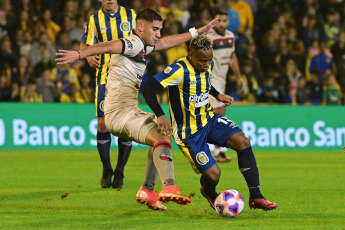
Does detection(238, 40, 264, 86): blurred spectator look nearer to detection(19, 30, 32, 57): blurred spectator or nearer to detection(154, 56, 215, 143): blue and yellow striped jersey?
detection(19, 30, 32, 57): blurred spectator

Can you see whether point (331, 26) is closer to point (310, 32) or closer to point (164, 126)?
point (310, 32)

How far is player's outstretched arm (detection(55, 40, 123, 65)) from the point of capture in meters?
6.44

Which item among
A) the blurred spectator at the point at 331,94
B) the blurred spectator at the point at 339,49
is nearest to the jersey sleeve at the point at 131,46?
the blurred spectator at the point at 331,94

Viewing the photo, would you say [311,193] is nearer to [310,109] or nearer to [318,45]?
[310,109]

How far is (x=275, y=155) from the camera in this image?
15.0m

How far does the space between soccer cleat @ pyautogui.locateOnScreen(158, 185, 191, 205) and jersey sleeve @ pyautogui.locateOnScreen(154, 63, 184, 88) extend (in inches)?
38.9

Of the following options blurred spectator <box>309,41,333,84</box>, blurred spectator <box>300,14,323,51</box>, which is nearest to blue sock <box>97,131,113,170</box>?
blurred spectator <box>309,41,333,84</box>

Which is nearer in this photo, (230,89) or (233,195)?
(233,195)

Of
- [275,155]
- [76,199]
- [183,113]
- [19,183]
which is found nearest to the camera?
[183,113]

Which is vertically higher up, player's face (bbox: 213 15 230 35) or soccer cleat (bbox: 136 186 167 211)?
player's face (bbox: 213 15 230 35)

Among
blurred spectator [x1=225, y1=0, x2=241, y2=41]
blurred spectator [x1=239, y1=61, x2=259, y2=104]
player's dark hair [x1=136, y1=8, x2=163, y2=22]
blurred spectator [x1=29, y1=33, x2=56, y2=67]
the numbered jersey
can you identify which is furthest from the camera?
blurred spectator [x1=225, y1=0, x2=241, y2=41]

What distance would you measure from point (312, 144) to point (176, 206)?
9.12 m

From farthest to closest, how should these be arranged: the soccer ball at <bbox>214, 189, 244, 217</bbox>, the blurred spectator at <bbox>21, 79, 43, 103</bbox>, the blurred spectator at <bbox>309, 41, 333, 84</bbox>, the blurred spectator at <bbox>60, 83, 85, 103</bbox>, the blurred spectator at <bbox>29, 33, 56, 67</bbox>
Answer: the blurred spectator at <bbox>309, 41, 333, 84</bbox> < the blurred spectator at <bbox>29, 33, 56, 67</bbox> < the blurred spectator at <bbox>60, 83, 85, 103</bbox> < the blurred spectator at <bbox>21, 79, 43, 103</bbox> < the soccer ball at <bbox>214, 189, 244, 217</bbox>

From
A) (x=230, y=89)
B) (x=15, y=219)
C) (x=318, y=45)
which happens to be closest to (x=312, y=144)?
(x=230, y=89)
